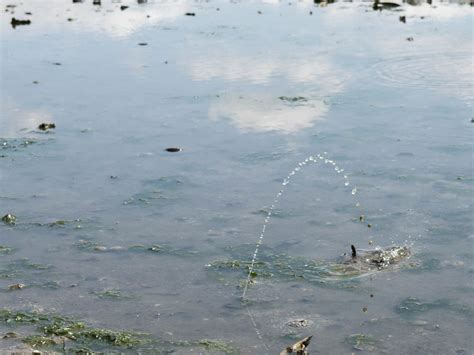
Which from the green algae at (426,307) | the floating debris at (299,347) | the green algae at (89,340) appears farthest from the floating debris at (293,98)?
the floating debris at (299,347)

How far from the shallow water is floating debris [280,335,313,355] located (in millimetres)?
175

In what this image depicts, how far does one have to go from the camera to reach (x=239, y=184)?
11.1 m

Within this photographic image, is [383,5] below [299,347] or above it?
above

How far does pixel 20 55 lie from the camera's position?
2139 cm

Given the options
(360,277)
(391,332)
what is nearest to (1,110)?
(360,277)

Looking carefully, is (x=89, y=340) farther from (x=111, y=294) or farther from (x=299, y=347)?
(x=299, y=347)

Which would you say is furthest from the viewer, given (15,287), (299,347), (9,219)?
(9,219)

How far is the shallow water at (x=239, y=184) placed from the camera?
7766 millimetres

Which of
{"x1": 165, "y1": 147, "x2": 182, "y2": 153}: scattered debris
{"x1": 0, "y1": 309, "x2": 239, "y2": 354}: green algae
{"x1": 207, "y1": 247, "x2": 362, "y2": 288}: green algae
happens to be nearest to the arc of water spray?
{"x1": 207, "y1": 247, "x2": 362, "y2": 288}: green algae

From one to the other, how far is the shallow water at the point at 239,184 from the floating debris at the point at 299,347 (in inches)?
6.9

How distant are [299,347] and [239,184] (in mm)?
4399

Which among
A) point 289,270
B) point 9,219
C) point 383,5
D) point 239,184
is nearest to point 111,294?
point 289,270

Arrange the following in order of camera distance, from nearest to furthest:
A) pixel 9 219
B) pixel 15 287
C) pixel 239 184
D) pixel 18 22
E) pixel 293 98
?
pixel 15 287 → pixel 9 219 → pixel 239 184 → pixel 293 98 → pixel 18 22

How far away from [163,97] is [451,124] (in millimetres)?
5924
